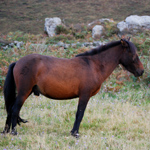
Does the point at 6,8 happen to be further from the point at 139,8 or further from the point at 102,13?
the point at 139,8

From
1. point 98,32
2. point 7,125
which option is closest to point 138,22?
point 98,32

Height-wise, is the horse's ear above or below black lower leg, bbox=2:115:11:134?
above

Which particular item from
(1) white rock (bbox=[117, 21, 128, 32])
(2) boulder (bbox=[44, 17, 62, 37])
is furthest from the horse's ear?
(2) boulder (bbox=[44, 17, 62, 37])

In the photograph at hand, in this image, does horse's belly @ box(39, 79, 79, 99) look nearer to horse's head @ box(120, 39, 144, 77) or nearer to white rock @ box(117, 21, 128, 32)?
horse's head @ box(120, 39, 144, 77)

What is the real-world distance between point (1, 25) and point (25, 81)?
2337 cm

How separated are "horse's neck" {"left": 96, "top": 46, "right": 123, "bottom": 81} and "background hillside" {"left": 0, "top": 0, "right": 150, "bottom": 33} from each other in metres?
21.0

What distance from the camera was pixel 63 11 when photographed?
31531mm

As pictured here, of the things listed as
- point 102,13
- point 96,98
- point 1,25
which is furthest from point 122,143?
point 102,13

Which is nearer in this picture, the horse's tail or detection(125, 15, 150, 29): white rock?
the horse's tail

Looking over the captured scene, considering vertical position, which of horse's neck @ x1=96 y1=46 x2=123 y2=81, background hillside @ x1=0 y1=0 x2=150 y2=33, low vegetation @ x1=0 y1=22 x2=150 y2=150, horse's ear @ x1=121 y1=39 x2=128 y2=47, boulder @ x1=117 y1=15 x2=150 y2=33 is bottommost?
background hillside @ x1=0 y1=0 x2=150 y2=33

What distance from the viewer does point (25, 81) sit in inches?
161

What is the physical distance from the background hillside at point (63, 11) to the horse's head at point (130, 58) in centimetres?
2119

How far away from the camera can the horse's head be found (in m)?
4.39

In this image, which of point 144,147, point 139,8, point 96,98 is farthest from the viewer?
point 139,8
